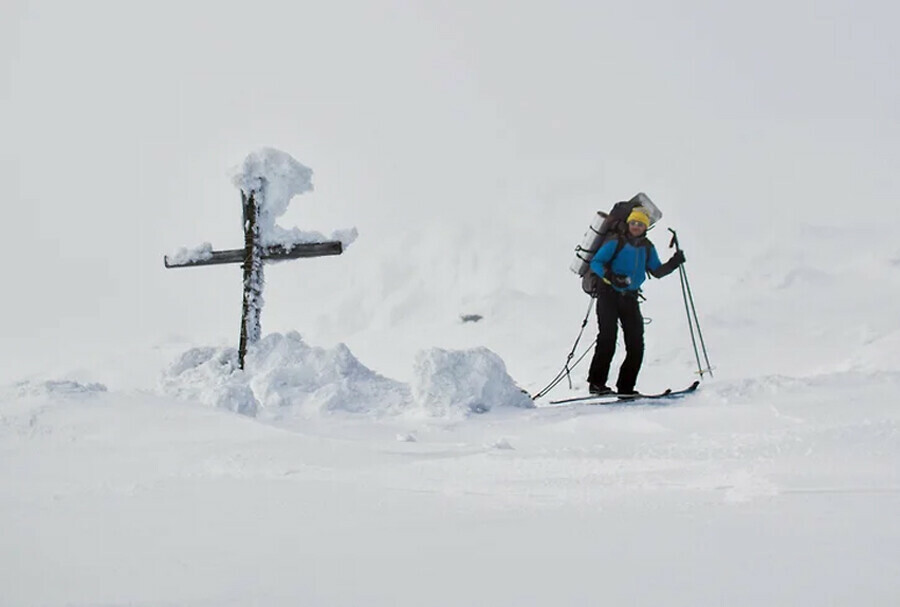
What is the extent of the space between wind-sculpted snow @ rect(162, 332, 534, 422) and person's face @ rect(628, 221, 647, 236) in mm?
1870

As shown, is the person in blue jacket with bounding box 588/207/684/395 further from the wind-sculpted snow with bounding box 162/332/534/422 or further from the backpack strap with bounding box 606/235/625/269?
the wind-sculpted snow with bounding box 162/332/534/422

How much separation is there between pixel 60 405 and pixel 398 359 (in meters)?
13.2

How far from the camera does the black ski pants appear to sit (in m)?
7.94

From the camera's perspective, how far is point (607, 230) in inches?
316

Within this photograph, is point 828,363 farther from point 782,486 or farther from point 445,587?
point 445,587

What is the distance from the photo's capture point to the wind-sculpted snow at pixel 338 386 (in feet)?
21.9

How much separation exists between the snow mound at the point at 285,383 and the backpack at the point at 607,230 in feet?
7.29

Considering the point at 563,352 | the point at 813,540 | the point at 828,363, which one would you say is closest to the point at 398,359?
the point at 563,352

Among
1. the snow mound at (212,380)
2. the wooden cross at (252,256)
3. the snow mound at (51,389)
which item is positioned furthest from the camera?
the wooden cross at (252,256)

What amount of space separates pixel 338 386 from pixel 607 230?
310 cm

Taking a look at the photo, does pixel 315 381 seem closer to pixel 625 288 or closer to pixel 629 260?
pixel 625 288

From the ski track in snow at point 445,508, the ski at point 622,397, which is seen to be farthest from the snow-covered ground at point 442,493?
the ski at point 622,397

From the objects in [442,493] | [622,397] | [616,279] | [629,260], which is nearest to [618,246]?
[629,260]

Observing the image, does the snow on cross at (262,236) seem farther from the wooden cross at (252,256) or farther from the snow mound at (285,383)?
the snow mound at (285,383)
